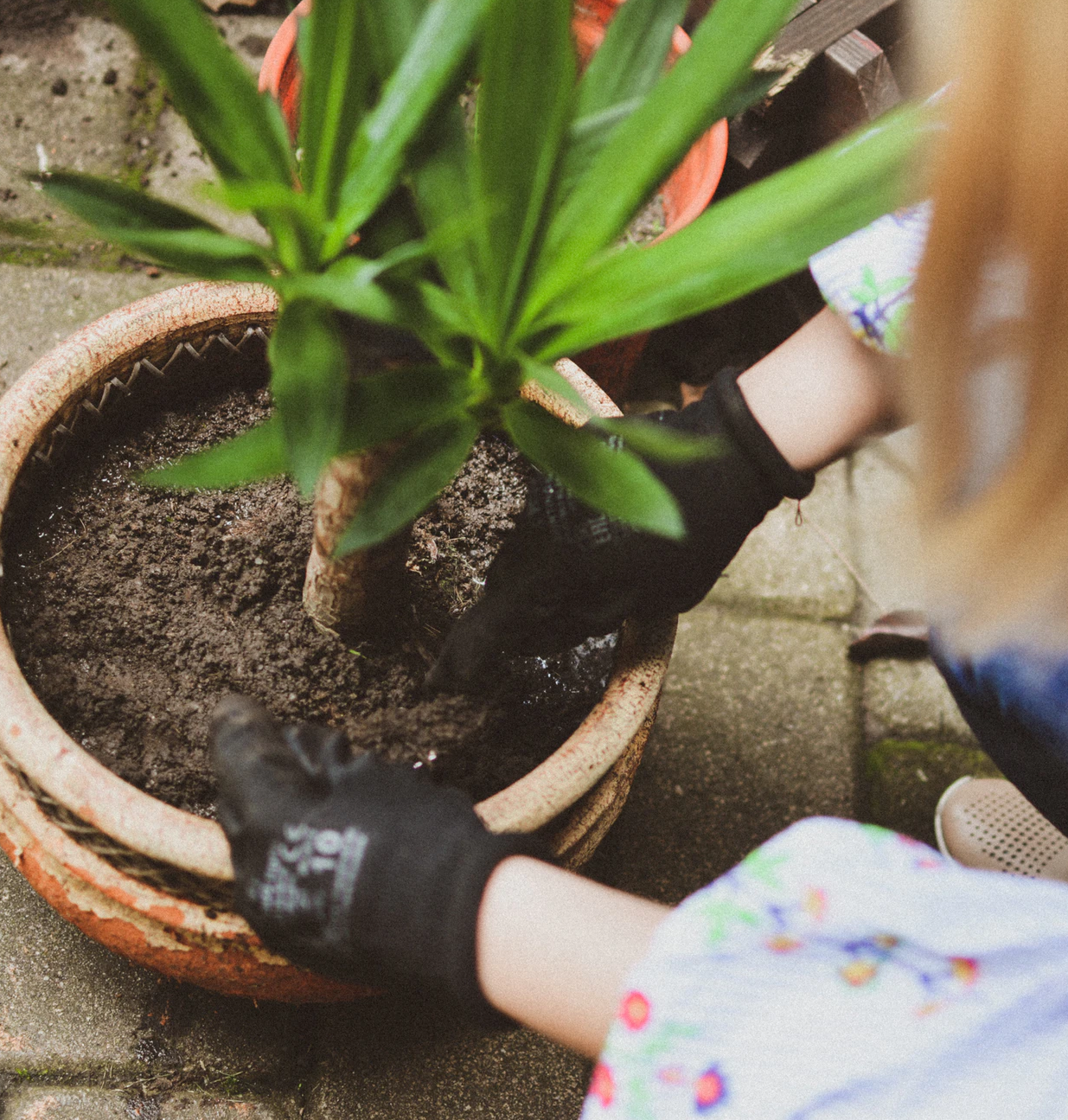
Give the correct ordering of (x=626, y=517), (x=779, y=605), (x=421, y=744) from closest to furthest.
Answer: (x=626, y=517)
(x=421, y=744)
(x=779, y=605)

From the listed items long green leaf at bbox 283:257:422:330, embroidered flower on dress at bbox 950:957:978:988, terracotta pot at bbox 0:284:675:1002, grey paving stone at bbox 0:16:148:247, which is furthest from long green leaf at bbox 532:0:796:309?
grey paving stone at bbox 0:16:148:247

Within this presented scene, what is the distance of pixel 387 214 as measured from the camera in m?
0.56

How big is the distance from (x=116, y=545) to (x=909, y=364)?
0.73 metres

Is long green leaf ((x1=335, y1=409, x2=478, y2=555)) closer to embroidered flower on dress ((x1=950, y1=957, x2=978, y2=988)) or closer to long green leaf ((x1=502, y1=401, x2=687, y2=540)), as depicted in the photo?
long green leaf ((x1=502, y1=401, x2=687, y2=540))

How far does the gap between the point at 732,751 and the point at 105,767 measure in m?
0.83

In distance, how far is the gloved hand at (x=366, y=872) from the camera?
0.62m

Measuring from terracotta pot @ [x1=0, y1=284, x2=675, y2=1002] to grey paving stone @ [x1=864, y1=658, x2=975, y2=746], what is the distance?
601 millimetres

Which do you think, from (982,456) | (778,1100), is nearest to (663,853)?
(778,1100)

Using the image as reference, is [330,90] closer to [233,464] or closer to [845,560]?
[233,464]

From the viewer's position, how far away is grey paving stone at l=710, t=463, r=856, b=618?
139 cm

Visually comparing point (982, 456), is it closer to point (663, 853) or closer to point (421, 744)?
point (421, 744)

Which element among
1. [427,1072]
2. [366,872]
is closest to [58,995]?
[427,1072]

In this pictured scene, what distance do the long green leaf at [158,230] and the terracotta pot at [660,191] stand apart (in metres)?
0.59

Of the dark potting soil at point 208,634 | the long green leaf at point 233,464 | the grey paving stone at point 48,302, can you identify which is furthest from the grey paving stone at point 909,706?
the grey paving stone at point 48,302
